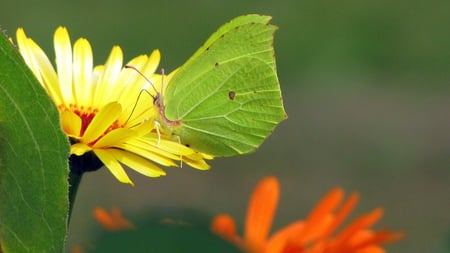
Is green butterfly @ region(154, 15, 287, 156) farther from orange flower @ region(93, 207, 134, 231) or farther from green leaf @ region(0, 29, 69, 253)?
green leaf @ region(0, 29, 69, 253)

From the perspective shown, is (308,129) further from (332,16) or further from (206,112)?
(206,112)

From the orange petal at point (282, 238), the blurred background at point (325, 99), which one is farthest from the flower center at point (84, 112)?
the blurred background at point (325, 99)

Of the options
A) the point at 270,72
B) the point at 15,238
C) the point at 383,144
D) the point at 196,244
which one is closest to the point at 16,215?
the point at 15,238

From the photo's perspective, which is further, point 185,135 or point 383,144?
point 383,144

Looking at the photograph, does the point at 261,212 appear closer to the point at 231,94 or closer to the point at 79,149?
the point at 231,94

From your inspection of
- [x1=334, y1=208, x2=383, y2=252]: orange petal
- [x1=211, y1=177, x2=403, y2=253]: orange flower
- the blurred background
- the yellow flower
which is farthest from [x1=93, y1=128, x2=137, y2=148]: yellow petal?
the blurred background

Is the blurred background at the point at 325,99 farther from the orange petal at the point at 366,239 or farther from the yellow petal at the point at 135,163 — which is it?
the yellow petal at the point at 135,163
